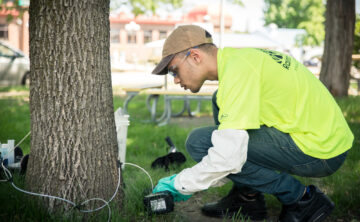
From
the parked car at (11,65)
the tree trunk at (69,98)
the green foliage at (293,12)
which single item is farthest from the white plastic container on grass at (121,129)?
the green foliage at (293,12)

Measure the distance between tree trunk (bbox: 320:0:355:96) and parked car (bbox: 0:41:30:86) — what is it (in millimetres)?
8666

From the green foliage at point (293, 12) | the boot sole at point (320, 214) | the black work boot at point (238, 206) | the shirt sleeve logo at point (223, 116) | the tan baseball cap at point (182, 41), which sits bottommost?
the black work boot at point (238, 206)

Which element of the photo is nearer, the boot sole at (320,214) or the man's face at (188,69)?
the man's face at (188,69)

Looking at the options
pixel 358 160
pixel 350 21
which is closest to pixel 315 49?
pixel 350 21

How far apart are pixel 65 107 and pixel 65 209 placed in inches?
24.4

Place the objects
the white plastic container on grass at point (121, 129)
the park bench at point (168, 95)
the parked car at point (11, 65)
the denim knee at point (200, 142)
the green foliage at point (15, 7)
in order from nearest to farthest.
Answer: the denim knee at point (200, 142), the white plastic container on grass at point (121, 129), the park bench at point (168, 95), the green foliage at point (15, 7), the parked car at point (11, 65)

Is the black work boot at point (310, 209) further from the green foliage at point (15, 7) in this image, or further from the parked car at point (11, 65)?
the parked car at point (11, 65)

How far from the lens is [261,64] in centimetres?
215

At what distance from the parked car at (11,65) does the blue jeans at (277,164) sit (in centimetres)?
1077

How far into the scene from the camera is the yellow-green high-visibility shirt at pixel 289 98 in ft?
6.81

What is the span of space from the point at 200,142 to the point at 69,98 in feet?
2.85

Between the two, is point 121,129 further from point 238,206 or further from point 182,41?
point 182,41

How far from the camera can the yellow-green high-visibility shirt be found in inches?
81.7

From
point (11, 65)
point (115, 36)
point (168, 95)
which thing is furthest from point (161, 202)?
point (115, 36)
